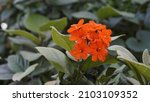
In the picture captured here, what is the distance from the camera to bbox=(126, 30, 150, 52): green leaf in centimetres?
197

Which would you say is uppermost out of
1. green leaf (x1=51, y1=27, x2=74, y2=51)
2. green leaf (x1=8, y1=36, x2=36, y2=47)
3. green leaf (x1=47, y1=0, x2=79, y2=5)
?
green leaf (x1=47, y1=0, x2=79, y2=5)

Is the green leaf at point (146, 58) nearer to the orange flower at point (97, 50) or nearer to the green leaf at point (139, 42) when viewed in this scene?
the orange flower at point (97, 50)

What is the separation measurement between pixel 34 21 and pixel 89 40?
3.04ft

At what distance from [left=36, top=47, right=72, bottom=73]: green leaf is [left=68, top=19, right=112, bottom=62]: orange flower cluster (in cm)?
11

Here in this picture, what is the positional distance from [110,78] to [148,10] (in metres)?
0.81

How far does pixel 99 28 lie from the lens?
1.30 meters

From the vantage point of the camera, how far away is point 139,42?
204 cm

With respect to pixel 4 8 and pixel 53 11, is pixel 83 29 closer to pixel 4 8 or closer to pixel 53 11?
pixel 53 11


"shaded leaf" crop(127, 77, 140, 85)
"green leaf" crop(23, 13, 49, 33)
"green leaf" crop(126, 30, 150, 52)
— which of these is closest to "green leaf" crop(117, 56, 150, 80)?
"shaded leaf" crop(127, 77, 140, 85)

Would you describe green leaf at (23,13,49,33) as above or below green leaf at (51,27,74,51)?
above

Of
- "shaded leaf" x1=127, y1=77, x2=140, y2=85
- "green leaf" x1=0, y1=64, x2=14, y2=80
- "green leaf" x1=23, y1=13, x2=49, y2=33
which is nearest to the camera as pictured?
"shaded leaf" x1=127, y1=77, x2=140, y2=85

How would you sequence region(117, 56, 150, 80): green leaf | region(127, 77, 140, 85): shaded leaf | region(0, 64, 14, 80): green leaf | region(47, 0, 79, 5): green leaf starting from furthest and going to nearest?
region(47, 0, 79, 5): green leaf → region(0, 64, 14, 80): green leaf → region(127, 77, 140, 85): shaded leaf → region(117, 56, 150, 80): green leaf

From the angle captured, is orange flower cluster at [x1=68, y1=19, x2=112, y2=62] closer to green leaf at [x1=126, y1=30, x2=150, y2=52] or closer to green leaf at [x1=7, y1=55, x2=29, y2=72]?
green leaf at [x1=7, y1=55, x2=29, y2=72]

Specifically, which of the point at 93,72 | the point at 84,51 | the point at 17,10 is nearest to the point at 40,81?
the point at 93,72
